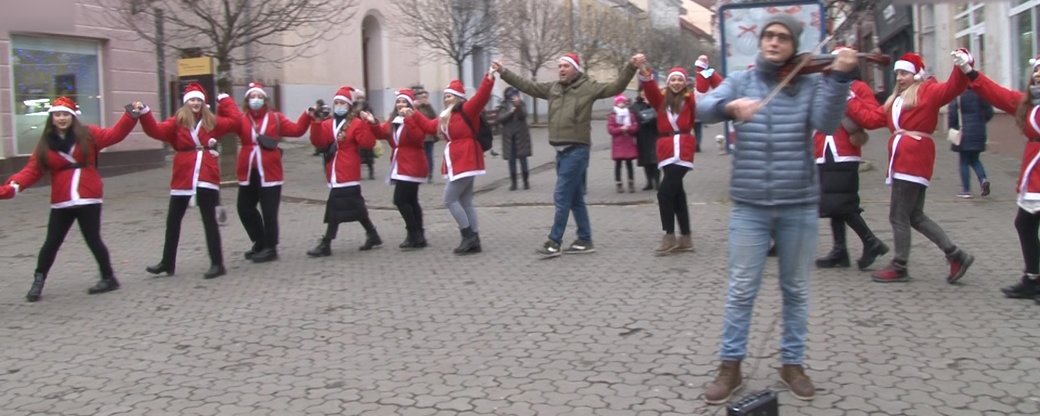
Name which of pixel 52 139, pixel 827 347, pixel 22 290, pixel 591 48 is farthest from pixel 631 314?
pixel 591 48

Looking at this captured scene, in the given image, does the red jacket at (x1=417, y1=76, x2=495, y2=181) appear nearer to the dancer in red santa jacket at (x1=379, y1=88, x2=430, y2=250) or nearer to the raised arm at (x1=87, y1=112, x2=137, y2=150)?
the dancer in red santa jacket at (x1=379, y1=88, x2=430, y2=250)

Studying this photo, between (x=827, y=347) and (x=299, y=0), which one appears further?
(x=299, y=0)

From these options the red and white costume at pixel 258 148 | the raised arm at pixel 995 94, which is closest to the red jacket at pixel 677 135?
the raised arm at pixel 995 94

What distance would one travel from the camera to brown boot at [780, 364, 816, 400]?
4473 millimetres

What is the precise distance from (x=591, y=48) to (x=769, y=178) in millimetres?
35890

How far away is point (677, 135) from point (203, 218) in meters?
4.18

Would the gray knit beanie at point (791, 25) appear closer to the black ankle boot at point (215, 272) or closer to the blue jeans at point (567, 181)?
the blue jeans at point (567, 181)

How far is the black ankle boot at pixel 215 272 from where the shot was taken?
324 inches

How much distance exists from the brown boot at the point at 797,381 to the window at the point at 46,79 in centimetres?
1459

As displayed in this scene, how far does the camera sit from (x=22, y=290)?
807 cm

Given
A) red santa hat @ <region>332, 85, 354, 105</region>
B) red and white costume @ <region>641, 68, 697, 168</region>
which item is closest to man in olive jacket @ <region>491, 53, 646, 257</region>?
red and white costume @ <region>641, 68, 697, 168</region>

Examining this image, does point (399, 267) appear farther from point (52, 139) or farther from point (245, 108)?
point (52, 139)

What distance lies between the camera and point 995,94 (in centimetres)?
612

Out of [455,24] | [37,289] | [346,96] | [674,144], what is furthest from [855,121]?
[455,24]
